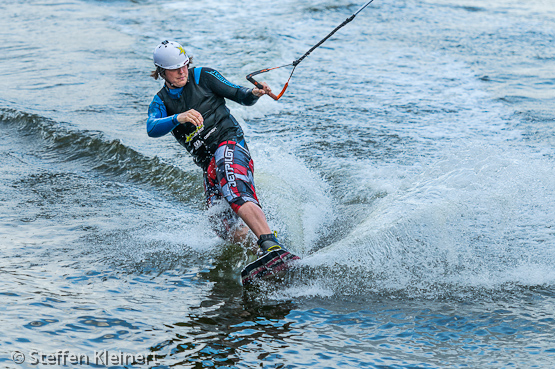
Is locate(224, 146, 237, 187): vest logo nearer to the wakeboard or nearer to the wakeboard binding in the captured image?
the wakeboard binding

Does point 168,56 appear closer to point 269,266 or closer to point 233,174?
point 233,174

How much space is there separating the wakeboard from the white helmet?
7.14 feet

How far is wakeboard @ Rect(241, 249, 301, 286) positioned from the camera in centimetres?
551

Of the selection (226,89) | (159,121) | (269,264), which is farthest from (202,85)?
(269,264)

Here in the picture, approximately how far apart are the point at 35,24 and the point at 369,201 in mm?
15774

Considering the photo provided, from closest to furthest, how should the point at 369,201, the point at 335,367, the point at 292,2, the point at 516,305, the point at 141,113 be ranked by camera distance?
1. the point at 335,367
2. the point at 516,305
3. the point at 369,201
4. the point at 141,113
5. the point at 292,2

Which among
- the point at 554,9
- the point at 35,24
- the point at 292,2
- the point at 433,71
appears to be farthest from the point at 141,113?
the point at 554,9

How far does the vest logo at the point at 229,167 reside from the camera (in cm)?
597

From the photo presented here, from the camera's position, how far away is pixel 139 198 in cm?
827

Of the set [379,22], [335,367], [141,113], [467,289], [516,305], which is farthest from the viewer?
[379,22]

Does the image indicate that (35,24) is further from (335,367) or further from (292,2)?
(335,367)

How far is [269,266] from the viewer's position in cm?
552

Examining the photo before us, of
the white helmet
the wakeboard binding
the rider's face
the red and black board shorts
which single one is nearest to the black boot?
the wakeboard binding

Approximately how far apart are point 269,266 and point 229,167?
116cm
